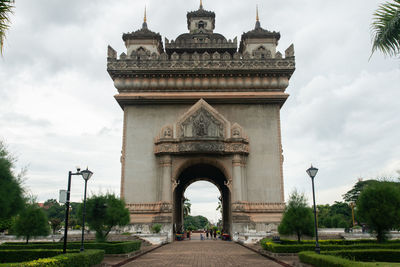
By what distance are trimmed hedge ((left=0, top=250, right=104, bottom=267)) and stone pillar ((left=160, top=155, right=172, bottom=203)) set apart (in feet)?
43.2

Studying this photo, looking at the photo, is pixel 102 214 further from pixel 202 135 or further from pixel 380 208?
pixel 380 208

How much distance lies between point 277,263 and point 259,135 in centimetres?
1571

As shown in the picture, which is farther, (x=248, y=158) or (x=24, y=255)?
(x=248, y=158)

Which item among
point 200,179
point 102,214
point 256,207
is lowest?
point 102,214

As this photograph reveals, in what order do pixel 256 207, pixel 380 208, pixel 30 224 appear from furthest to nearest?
Answer: pixel 256 207 < pixel 30 224 < pixel 380 208

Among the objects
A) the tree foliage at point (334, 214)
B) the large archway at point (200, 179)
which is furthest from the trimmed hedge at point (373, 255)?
the tree foliage at point (334, 214)

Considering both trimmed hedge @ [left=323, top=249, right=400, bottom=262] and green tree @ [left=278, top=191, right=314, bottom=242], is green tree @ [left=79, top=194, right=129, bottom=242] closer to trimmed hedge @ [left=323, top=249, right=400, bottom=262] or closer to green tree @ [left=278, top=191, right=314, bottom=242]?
green tree @ [left=278, top=191, right=314, bottom=242]

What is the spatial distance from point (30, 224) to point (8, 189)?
7.88 m

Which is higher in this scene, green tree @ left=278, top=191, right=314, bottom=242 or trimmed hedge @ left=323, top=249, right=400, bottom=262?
green tree @ left=278, top=191, right=314, bottom=242

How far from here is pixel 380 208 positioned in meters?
17.2

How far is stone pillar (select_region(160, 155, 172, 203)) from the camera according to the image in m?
26.2

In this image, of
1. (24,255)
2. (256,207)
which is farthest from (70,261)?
(256,207)

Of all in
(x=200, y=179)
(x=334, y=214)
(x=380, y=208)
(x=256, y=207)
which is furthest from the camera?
(x=334, y=214)

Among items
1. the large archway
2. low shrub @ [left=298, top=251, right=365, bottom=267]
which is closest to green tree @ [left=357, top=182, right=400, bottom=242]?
low shrub @ [left=298, top=251, right=365, bottom=267]
